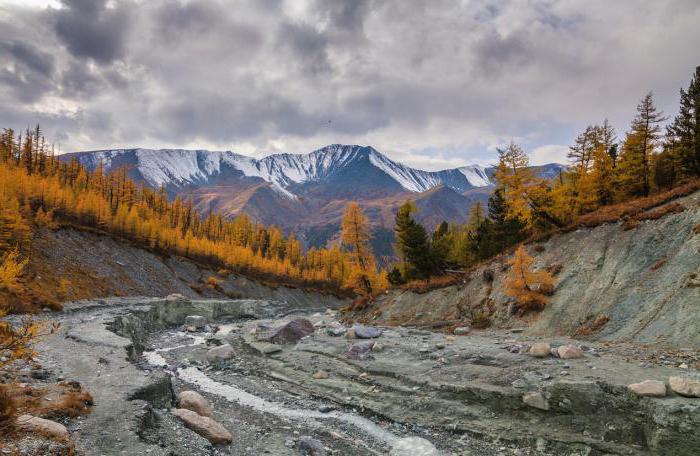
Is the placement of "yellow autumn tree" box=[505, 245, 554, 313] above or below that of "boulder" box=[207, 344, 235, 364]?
above

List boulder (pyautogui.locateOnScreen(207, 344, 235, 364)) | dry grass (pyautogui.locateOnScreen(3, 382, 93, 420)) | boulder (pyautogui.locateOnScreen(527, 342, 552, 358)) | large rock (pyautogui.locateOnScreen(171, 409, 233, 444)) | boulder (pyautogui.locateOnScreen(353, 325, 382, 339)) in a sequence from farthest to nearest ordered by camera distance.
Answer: boulder (pyautogui.locateOnScreen(207, 344, 235, 364))
boulder (pyautogui.locateOnScreen(353, 325, 382, 339))
boulder (pyautogui.locateOnScreen(527, 342, 552, 358))
large rock (pyautogui.locateOnScreen(171, 409, 233, 444))
dry grass (pyautogui.locateOnScreen(3, 382, 93, 420))

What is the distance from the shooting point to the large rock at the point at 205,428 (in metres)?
13.0

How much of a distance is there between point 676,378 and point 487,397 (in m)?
6.24

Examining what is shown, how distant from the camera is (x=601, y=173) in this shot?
140 feet

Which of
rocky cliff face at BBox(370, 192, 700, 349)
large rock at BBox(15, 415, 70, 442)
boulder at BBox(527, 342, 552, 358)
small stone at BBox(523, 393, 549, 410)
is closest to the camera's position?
large rock at BBox(15, 415, 70, 442)

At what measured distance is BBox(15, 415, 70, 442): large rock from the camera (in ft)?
30.0

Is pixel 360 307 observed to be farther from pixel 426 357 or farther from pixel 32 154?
pixel 32 154

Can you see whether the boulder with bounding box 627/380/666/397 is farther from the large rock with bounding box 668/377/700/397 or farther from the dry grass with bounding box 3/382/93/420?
the dry grass with bounding box 3/382/93/420

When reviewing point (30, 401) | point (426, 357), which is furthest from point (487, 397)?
point (30, 401)

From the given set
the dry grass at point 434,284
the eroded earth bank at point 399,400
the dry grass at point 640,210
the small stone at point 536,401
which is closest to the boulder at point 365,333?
the eroded earth bank at point 399,400

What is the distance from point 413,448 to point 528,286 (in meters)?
18.9

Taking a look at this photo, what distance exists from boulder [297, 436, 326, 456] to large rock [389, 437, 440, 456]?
2527 millimetres

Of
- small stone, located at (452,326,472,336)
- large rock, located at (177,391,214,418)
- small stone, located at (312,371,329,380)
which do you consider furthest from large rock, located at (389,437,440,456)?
small stone, located at (452,326,472,336)

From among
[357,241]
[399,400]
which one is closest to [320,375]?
[399,400]
